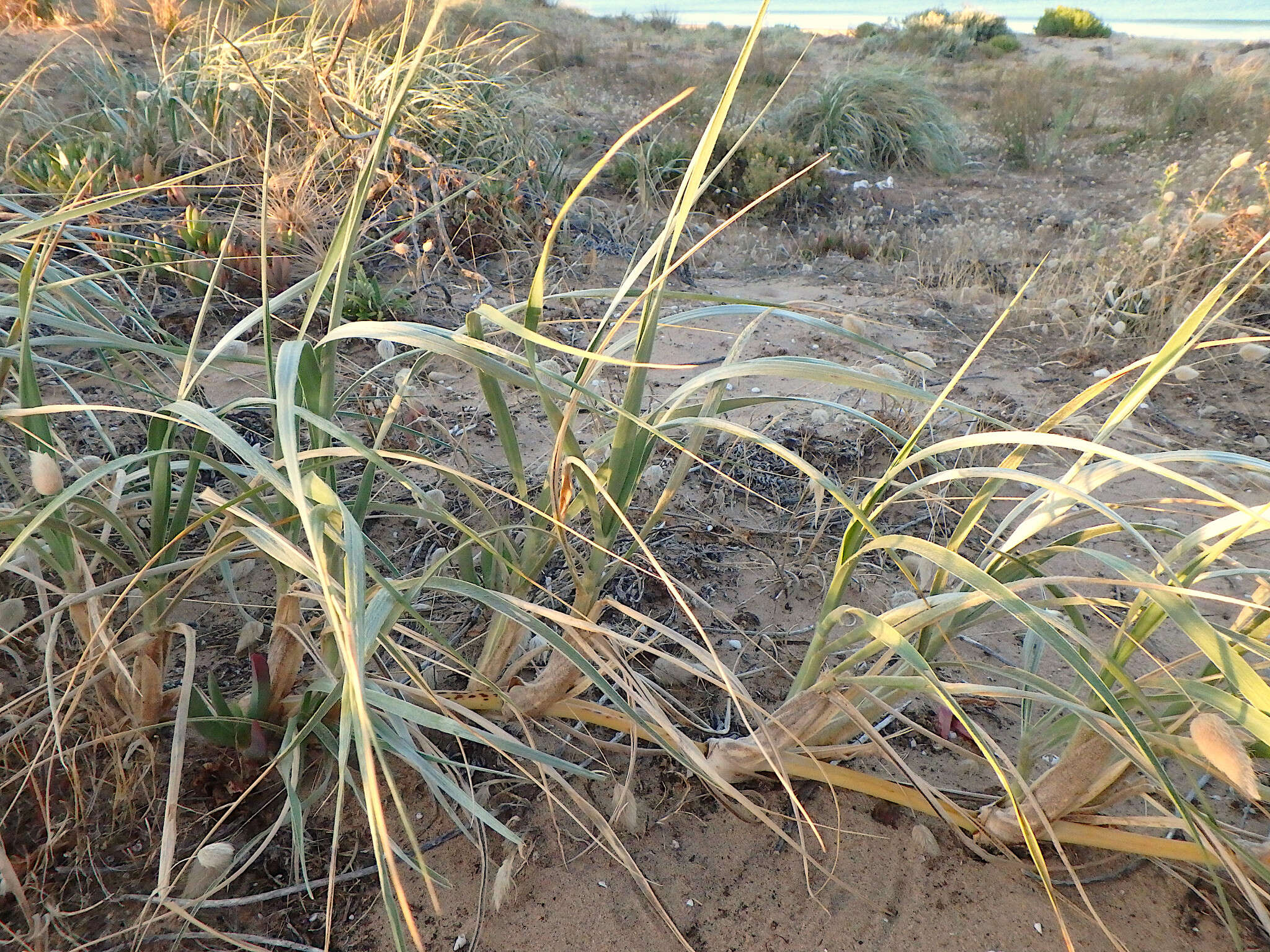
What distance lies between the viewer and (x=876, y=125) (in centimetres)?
683

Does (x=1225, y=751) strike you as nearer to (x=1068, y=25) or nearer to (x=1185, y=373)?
(x=1185, y=373)

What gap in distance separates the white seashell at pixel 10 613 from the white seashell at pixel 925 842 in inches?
51.0

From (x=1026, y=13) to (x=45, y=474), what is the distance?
3135cm

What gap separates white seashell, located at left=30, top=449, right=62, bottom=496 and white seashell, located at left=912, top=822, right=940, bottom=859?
1.18 metres

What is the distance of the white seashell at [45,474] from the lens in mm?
848

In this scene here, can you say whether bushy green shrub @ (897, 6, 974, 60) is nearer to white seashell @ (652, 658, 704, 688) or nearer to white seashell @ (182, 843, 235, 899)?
white seashell @ (652, 658, 704, 688)

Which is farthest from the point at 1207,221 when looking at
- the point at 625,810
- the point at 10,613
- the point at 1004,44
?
the point at 1004,44

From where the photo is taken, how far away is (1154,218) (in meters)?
3.48

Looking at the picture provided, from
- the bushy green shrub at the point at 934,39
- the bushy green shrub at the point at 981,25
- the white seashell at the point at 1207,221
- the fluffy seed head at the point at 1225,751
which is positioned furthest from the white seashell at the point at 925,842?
the bushy green shrub at the point at 981,25

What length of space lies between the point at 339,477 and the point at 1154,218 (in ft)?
11.4

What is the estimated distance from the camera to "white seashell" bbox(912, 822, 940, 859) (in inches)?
46.3

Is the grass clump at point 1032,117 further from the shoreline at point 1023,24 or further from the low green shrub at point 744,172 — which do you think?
the shoreline at point 1023,24

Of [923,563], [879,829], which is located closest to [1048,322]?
[923,563]

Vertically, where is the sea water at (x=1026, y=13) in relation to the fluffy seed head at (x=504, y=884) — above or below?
above
